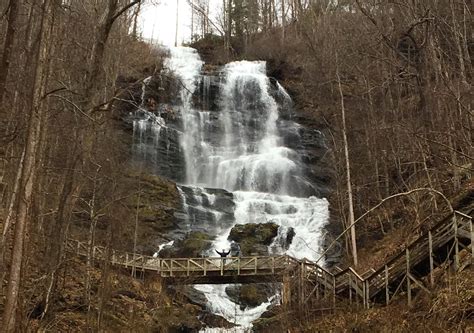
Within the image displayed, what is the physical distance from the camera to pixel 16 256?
6.41m

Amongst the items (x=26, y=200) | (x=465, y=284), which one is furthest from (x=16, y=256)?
(x=465, y=284)

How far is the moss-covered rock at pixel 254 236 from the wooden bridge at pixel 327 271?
2.77 metres

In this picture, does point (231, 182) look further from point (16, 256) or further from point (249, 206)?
point (16, 256)

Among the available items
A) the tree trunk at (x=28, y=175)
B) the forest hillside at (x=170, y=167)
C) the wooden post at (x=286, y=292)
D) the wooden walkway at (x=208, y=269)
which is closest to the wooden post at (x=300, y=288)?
the wooden post at (x=286, y=292)

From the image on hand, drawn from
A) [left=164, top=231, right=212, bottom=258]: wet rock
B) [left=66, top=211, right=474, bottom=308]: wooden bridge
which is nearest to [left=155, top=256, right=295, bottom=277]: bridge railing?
[left=66, top=211, right=474, bottom=308]: wooden bridge

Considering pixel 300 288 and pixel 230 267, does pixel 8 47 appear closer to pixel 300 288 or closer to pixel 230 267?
pixel 300 288

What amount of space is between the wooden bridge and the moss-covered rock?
277 cm

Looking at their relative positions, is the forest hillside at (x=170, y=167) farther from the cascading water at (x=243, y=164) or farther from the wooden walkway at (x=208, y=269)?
the cascading water at (x=243, y=164)

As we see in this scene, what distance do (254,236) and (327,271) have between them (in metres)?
9.00

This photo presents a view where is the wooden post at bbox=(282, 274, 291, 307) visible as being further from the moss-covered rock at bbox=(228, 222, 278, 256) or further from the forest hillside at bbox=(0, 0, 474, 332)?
the moss-covered rock at bbox=(228, 222, 278, 256)

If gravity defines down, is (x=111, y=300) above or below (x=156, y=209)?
below

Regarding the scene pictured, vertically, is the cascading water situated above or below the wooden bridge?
above

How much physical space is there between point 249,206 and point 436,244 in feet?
60.9

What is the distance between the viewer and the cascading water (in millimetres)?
26141
